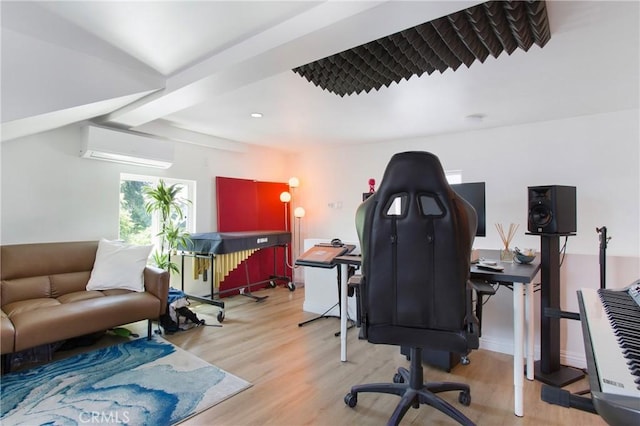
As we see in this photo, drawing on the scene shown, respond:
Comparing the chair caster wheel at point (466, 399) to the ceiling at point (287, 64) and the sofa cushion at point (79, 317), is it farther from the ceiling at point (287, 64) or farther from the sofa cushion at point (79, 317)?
the sofa cushion at point (79, 317)

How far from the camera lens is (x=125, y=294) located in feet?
9.74

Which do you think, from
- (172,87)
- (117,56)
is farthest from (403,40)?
(117,56)

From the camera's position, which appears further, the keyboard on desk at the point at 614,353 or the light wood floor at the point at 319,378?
the light wood floor at the point at 319,378

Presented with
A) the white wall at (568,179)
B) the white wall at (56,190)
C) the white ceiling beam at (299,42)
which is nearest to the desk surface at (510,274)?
the white wall at (568,179)

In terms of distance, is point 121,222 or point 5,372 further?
point 121,222

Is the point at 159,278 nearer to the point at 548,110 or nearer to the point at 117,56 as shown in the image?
the point at 117,56

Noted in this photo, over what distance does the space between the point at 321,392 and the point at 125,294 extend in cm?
206

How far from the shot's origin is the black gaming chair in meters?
1.57

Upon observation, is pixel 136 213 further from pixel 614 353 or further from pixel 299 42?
pixel 614 353

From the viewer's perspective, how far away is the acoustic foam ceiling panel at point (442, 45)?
1624 millimetres

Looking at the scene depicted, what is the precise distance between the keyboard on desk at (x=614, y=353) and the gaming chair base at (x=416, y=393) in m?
0.89

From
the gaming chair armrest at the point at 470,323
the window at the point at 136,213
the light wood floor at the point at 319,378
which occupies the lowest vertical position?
the light wood floor at the point at 319,378

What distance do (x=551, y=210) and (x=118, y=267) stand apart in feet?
12.7

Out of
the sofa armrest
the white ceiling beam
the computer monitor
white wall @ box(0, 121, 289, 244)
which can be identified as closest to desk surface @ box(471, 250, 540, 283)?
the computer monitor
